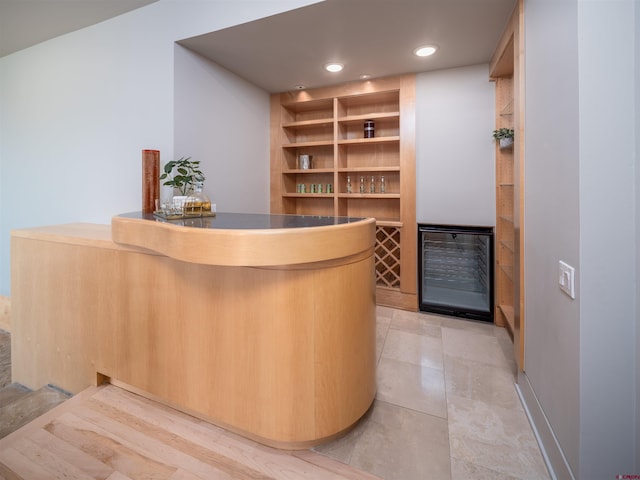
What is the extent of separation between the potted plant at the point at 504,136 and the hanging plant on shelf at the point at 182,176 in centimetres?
239

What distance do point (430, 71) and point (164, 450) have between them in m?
3.48

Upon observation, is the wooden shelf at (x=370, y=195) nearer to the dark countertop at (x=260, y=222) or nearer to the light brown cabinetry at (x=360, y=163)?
the light brown cabinetry at (x=360, y=163)

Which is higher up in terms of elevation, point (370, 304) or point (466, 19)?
point (466, 19)

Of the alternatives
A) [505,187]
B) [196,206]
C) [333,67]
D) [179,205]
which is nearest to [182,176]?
[179,205]

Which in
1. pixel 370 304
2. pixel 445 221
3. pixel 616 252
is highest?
pixel 445 221

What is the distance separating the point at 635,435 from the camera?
93 cm

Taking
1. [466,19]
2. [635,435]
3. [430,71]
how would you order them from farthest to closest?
[430,71] < [466,19] < [635,435]

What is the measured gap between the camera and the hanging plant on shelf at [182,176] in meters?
2.01

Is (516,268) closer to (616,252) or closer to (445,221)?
(616,252)

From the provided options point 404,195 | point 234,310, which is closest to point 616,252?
point 234,310

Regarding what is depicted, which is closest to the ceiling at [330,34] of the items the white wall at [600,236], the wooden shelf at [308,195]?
the white wall at [600,236]

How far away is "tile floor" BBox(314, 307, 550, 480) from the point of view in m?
1.24

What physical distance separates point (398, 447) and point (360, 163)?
9.13 feet

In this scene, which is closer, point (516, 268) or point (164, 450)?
point (164, 450)
